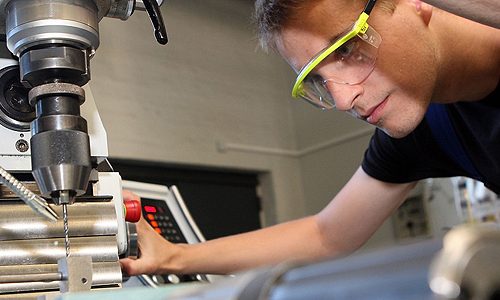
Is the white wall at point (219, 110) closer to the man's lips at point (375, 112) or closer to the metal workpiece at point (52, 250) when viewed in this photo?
the man's lips at point (375, 112)

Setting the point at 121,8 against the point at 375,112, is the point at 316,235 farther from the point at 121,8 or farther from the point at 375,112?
the point at 121,8

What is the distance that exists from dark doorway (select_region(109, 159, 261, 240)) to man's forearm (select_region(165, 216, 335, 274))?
247 cm

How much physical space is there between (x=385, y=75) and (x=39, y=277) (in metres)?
0.72

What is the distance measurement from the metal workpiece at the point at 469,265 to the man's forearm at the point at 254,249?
110 cm

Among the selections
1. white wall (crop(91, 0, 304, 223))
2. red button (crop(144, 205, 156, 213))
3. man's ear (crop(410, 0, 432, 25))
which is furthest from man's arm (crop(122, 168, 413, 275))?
white wall (crop(91, 0, 304, 223))

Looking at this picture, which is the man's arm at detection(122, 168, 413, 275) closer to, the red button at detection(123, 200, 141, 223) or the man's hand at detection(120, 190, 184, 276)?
the man's hand at detection(120, 190, 184, 276)

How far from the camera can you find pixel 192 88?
433cm

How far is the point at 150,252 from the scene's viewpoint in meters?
1.27

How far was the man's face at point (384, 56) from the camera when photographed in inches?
47.1

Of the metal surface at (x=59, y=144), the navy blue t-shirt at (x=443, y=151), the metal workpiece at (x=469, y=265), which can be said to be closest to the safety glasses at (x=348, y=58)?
the navy blue t-shirt at (x=443, y=151)

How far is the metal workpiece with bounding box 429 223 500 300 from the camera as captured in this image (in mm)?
256

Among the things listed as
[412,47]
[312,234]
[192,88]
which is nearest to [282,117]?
[192,88]

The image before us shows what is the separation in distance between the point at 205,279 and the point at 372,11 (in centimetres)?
77

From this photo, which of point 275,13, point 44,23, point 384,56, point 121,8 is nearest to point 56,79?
point 44,23
